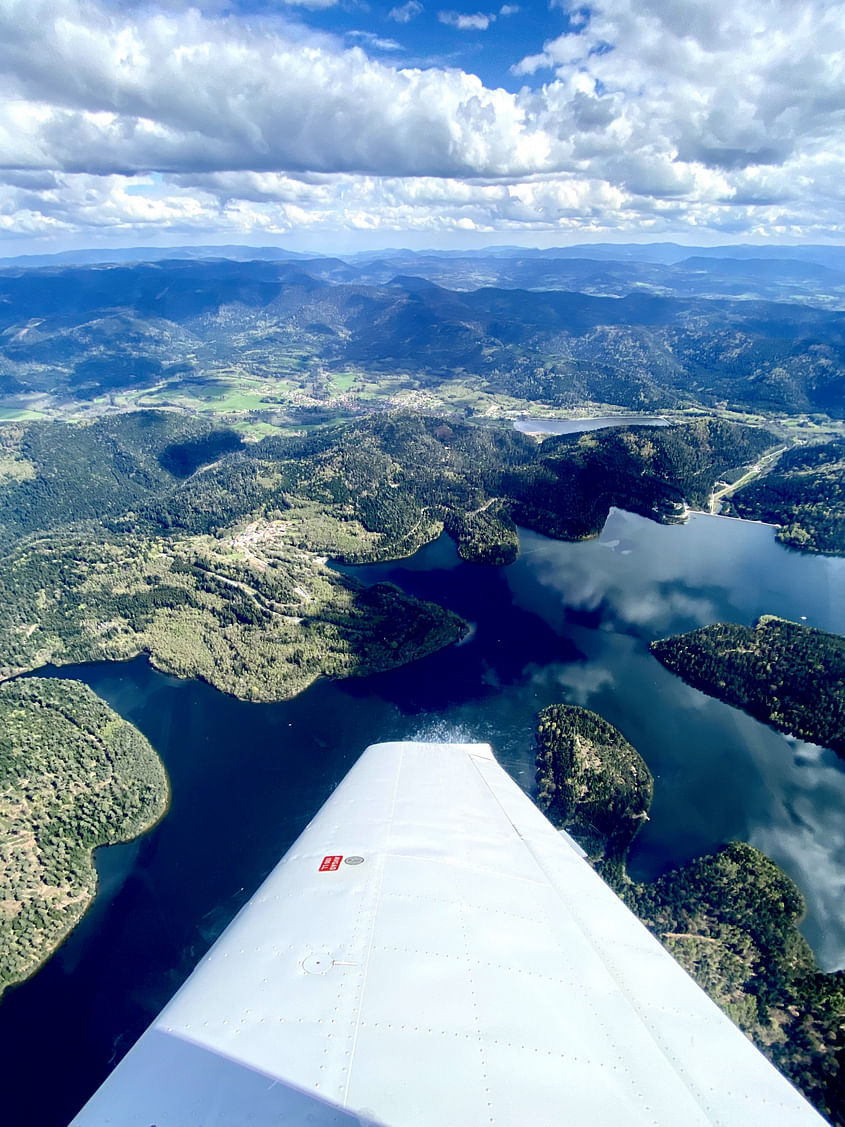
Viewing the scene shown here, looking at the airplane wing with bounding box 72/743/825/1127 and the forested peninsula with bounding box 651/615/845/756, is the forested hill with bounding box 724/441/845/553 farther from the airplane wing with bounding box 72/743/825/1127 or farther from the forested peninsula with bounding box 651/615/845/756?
the airplane wing with bounding box 72/743/825/1127

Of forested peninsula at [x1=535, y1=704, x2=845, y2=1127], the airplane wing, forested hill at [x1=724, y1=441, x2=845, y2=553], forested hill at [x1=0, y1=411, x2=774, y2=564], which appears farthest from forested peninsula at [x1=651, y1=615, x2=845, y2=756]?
the airplane wing

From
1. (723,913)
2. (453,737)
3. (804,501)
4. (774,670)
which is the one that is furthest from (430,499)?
(723,913)

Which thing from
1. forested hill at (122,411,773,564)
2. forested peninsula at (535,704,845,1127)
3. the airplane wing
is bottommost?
forested peninsula at (535,704,845,1127)

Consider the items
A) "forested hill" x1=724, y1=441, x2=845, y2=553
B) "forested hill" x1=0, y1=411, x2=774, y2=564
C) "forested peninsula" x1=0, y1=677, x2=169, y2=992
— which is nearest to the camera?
"forested peninsula" x1=0, y1=677, x2=169, y2=992

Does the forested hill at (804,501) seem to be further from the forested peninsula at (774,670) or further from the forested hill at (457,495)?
the forested peninsula at (774,670)

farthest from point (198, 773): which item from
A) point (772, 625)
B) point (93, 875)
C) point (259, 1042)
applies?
point (772, 625)

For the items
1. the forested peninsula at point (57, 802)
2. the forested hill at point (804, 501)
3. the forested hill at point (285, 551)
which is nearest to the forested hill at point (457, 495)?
the forested hill at point (285, 551)

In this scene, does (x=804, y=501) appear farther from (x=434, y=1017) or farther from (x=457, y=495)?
(x=434, y=1017)
